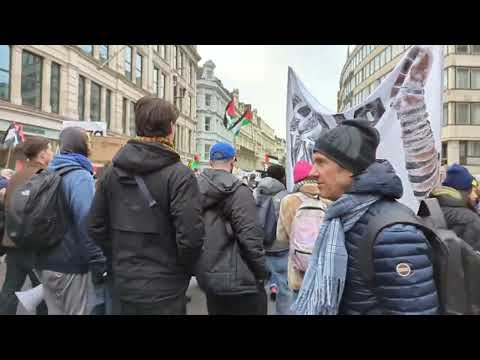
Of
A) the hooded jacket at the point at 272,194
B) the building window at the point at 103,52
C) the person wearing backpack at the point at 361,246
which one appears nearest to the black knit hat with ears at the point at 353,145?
the person wearing backpack at the point at 361,246

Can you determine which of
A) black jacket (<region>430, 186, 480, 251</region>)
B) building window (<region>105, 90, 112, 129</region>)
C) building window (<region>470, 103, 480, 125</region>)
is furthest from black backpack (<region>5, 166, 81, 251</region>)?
building window (<region>470, 103, 480, 125</region>)

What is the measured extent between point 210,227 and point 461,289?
1906 mm

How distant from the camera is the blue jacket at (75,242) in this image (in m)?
2.78

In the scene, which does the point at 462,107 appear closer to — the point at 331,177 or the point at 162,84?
the point at 162,84

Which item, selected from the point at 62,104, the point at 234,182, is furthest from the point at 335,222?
the point at 62,104

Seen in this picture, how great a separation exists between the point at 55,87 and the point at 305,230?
76.2ft

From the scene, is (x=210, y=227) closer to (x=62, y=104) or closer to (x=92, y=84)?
(x=62, y=104)

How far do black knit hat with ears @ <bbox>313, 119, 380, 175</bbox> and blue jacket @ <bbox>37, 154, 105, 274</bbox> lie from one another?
1942 mm

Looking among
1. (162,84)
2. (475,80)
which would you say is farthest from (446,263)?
(475,80)

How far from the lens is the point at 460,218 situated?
295cm

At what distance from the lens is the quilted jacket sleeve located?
1.38 m

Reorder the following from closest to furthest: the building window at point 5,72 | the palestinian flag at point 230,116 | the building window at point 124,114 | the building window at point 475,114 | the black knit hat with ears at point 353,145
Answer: the black knit hat with ears at point 353,145 < the building window at point 5,72 < the palestinian flag at point 230,116 < the building window at point 124,114 < the building window at point 475,114

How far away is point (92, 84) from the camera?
27000 millimetres

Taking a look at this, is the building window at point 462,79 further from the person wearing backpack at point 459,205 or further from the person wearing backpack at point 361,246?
the person wearing backpack at point 361,246
